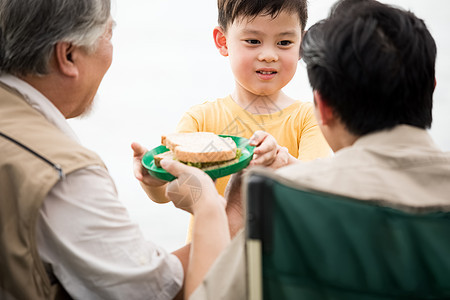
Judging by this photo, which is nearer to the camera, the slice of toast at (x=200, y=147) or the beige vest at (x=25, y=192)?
the beige vest at (x=25, y=192)

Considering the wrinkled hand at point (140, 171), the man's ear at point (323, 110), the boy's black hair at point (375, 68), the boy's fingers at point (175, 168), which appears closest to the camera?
the boy's black hair at point (375, 68)

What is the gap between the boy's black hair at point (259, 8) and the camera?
2057 millimetres

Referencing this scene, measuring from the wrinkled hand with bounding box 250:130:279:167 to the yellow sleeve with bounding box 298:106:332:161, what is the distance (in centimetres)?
36

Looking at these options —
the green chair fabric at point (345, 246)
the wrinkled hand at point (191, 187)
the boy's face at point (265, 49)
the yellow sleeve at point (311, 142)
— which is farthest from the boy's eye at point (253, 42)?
the green chair fabric at point (345, 246)

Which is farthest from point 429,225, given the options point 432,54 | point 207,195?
point 207,195

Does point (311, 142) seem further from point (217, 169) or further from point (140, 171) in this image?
point (140, 171)

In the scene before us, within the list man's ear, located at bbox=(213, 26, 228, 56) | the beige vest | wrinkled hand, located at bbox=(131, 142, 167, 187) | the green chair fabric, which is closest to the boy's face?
man's ear, located at bbox=(213, 26, 228, 56)

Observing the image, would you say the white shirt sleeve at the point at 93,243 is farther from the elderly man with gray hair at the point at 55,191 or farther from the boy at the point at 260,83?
the boy at the point at 260,83

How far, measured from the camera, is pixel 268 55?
6.86ft

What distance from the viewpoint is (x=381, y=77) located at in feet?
3.61

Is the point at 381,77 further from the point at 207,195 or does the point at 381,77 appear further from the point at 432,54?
the point at 207,195

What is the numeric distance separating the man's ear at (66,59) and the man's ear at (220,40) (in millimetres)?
1006

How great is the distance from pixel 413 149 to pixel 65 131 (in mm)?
1004

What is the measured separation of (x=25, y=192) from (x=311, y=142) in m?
1.36
